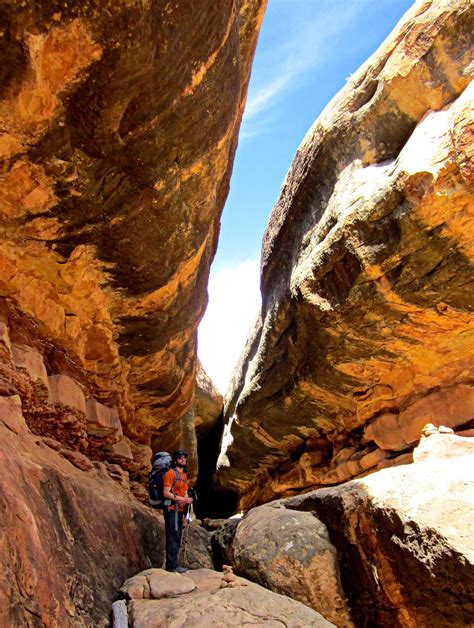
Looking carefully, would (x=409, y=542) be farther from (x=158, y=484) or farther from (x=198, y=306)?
(x=198, y=306)

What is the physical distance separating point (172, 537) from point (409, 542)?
102 inches

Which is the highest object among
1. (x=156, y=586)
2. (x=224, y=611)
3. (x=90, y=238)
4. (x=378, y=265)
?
(x=378, y=265)

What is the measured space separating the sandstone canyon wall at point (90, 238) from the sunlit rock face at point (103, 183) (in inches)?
0.6

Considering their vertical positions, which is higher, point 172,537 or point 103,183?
point 103,183

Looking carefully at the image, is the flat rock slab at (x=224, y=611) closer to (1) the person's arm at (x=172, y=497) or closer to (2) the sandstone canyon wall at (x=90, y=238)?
(2) the sandstone canyon wall at (x=90, y=238)

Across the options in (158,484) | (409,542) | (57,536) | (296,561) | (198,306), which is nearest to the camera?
(57,536)

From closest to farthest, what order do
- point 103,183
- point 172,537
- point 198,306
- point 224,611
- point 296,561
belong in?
1. point 224,611
2. point 103,183
3. point 296,561
4. point 172,537
5. point 198,306

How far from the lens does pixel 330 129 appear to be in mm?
9180

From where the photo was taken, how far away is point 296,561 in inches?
194

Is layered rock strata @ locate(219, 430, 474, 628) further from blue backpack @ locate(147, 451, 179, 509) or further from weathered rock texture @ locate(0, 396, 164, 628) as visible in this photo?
weathered rock texture @ locate(0, 396, 164, 628)

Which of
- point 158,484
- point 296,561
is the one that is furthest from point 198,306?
point 296,561

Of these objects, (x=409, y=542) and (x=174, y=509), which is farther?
(x=174, y=509)

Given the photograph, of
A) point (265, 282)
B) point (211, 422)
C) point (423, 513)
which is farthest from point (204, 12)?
point (211, 422)

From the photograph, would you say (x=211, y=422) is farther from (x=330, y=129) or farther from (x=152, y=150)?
(x=152, y=150)
